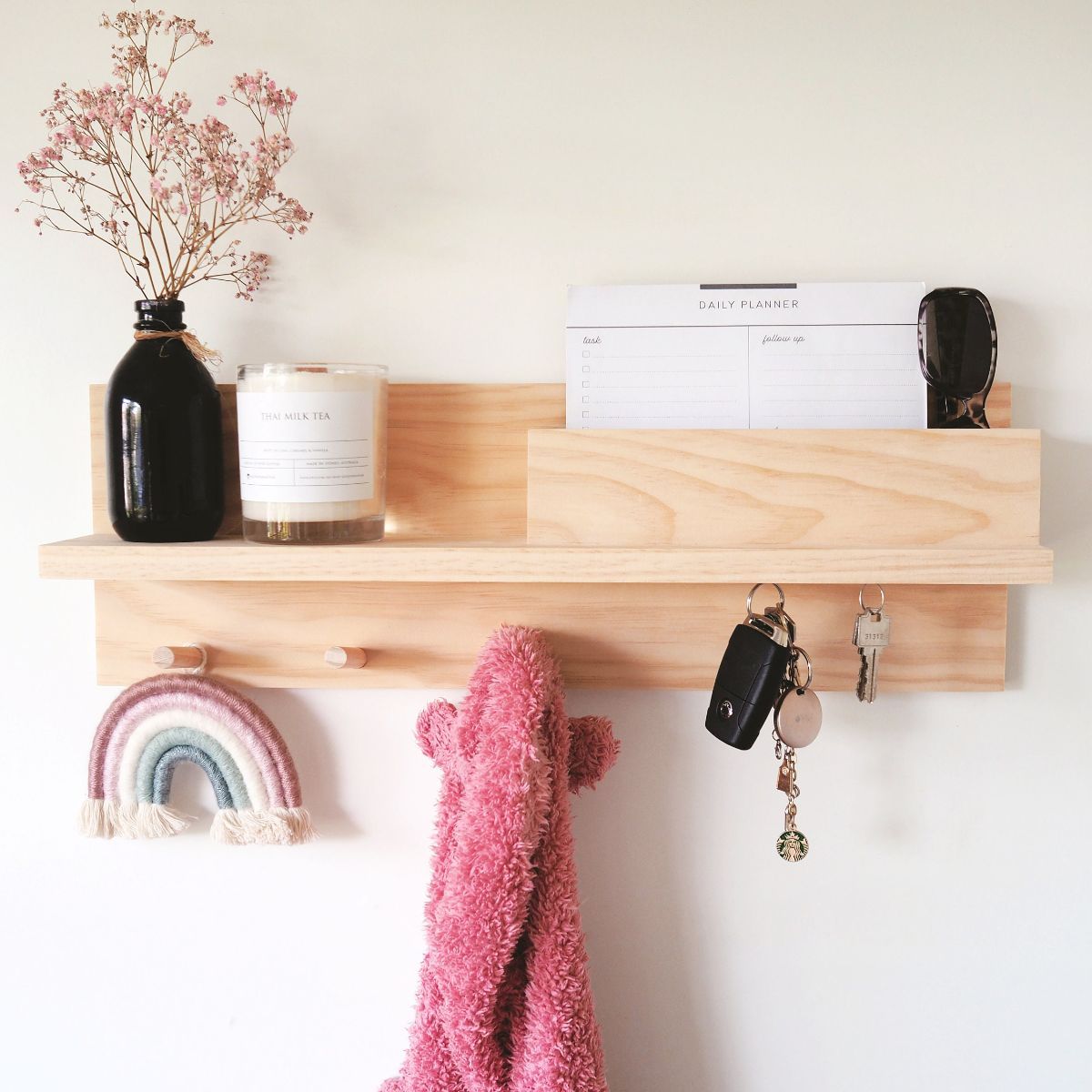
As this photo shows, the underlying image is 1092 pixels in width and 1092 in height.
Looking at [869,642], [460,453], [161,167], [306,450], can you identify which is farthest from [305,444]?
[869,642]

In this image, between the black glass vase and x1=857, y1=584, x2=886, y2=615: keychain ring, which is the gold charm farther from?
the black glass vase

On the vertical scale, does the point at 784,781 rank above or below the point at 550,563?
below

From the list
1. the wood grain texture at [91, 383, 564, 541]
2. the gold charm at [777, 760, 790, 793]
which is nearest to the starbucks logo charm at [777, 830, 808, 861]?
the gold charm at [777, 760, 790, 793]

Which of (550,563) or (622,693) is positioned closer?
(550,563)

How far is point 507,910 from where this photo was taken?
0.49m

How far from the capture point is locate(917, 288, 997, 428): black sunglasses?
54cm

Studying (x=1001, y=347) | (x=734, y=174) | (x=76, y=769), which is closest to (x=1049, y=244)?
(x=1001, y=347)

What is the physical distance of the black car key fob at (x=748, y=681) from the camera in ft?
1.71

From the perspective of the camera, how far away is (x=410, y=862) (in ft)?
2.07

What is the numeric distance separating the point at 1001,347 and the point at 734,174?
0.20 meters

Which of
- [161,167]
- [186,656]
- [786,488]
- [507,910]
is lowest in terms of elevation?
[507,910]

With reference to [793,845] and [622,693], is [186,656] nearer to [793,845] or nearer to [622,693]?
[622,693]

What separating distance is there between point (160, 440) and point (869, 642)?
1.39ft

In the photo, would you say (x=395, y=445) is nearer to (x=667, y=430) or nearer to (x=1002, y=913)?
(x=667, y=430)
